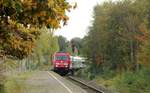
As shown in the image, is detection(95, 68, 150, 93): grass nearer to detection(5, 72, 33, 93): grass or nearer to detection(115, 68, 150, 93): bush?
detection(115, 68, 150, 93): bush

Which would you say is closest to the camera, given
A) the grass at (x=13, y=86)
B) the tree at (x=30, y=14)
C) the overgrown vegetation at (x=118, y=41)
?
the tree at (x=30, y=14)

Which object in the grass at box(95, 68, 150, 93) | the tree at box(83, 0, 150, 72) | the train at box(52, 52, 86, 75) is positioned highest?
the tree at box(83, 0, 150, 72)

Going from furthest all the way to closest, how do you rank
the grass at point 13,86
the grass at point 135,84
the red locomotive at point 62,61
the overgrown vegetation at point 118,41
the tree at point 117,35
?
1. the red locomotive at point 62,61
2. the tree at point 117,35
3. the overgrown vegetation at point 118,41
4. the grass at point 135,84
5. the grass at point 13,86

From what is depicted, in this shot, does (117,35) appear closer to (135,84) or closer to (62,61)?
(135,84)

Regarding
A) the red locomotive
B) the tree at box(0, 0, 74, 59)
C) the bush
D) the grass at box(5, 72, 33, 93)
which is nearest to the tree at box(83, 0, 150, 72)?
the bush

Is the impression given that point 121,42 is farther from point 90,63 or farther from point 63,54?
point 63,54

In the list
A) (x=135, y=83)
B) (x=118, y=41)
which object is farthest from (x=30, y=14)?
(x=118, y=41)

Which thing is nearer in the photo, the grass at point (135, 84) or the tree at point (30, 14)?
the tree at point (30, 14)

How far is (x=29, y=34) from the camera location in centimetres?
1961

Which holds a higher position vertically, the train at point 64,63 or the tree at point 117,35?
the tree at point 117,35

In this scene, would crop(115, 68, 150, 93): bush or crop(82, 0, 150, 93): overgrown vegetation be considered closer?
crop(115, 68, 150, 93): bush

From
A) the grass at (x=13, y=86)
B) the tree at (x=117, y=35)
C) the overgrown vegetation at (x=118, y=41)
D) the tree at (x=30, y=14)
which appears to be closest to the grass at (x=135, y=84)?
the overgrown vegetation at (x=118, y=41)

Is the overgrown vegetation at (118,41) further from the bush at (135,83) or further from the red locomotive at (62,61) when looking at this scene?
the red locomotive at (62,61)

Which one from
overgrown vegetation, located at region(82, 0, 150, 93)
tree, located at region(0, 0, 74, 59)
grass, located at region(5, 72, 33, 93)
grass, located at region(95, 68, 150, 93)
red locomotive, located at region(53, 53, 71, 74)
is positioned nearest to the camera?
tree, located at region(0, 0, 74, 59)
